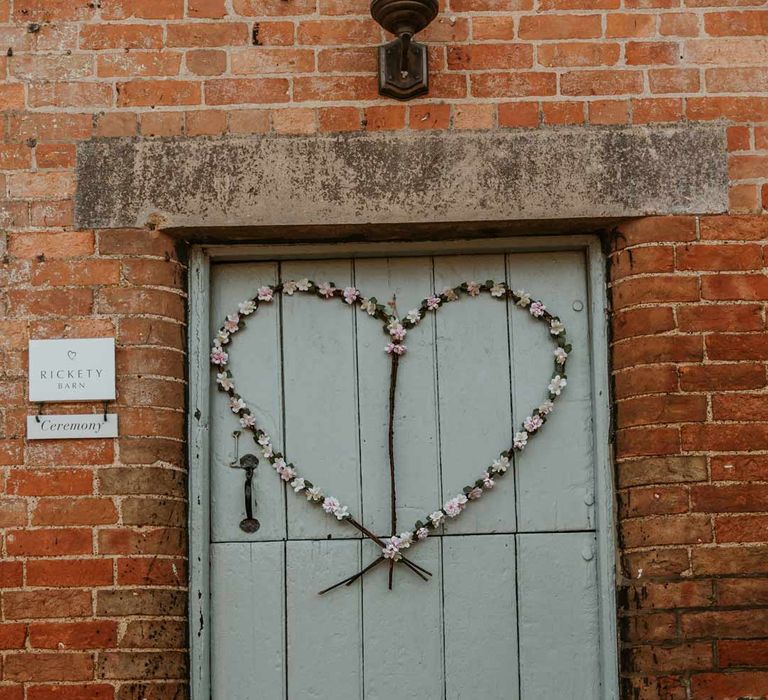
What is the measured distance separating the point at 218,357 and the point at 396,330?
0.58 metres

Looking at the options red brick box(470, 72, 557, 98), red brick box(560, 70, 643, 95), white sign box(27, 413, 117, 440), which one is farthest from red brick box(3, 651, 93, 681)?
red brick box(560, 70, 643, 95)

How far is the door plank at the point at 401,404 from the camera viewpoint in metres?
3.37

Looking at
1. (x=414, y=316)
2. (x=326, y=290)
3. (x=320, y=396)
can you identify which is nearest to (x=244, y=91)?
(x=326, y=290)

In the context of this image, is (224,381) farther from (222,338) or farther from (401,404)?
(401,404)

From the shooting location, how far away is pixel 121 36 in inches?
131

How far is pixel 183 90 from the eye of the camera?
3.31m

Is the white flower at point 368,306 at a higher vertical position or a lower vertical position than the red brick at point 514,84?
lower

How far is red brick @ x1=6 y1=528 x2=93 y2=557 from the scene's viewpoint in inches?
124

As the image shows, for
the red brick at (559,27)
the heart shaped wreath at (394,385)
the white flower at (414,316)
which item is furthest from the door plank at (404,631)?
the red brick at (559,27)

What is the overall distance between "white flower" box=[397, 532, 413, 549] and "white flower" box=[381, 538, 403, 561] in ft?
0.06

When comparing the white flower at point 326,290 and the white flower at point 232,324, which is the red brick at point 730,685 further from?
the white flower at point 232,324

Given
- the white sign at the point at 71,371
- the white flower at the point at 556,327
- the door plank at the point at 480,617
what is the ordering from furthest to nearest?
the white flower at the point at 556,327
the door plank at the point at 480,617
the white sign at the point at 71,371

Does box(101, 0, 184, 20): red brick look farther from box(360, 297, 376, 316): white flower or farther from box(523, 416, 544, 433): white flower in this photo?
box(523, 416, 544, 433): white flower

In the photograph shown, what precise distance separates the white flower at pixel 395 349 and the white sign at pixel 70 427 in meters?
0.88
